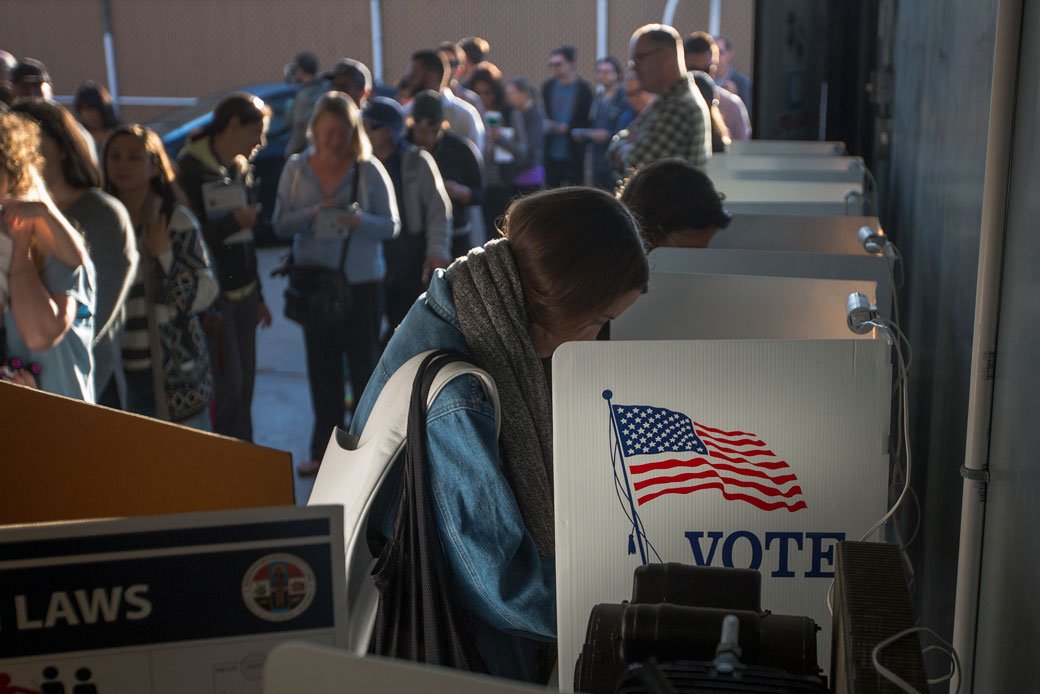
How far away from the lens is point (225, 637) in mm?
935

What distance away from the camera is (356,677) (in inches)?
31.3

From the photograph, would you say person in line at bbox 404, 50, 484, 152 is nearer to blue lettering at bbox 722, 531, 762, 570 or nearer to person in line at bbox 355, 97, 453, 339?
person in line at bbox 355, 97, 453, 339

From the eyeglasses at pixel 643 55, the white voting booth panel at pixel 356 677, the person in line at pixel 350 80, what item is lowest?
the white voting booth panel at pixel 356 677

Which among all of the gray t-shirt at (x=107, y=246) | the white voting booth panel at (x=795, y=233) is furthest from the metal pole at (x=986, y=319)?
the gray t-shirt at (x=107, y=246)

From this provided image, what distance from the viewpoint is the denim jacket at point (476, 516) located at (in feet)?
5.14

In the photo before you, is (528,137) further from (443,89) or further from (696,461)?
(696,461)

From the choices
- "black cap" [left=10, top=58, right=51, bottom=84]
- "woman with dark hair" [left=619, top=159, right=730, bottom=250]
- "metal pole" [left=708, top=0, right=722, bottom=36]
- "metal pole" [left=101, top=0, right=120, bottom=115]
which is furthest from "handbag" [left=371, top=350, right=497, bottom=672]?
"metal pole" [left=101, top=0, right=120, bottom=115]

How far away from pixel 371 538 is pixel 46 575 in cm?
84

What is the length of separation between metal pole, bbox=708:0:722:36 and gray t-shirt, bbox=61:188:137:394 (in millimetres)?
12086

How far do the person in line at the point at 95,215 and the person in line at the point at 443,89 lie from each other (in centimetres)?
289

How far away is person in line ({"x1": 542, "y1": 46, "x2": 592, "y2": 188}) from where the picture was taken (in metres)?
9.63

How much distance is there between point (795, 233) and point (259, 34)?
1353 cm

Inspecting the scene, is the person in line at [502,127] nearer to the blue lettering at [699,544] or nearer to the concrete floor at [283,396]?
the concrete floor at [283,396]

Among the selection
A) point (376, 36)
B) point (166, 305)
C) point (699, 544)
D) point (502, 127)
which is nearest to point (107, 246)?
point (166, 305)
